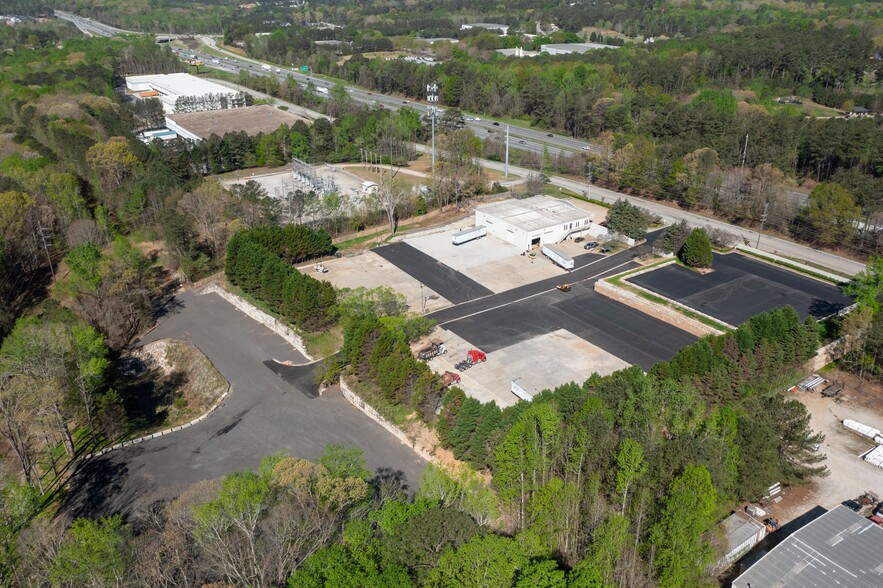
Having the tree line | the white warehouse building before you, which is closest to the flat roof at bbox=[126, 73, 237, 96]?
the white warehouse building

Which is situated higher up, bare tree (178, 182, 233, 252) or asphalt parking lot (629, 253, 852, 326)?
bare tree (178, 182, 233, 252)

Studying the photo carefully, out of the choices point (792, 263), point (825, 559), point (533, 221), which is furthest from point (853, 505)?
point (533, 221)

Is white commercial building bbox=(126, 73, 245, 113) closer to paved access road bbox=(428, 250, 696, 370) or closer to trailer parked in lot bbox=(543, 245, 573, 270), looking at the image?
trailer parked in lot bbox=(543, 245, 573, 270)

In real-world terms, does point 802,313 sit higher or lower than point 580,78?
lower

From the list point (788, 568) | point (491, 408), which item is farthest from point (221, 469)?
point (788, 568)

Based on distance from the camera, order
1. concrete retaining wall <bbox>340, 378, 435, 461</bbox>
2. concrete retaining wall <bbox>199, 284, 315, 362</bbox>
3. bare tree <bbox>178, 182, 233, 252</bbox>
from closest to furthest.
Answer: concrete retaining wall <bbox>340, 378, 435, 461</bbox> → concrete retaining wall <bbox>199, 284, 315, 362</bbox> → bare tree <bbox>178, 182, 233, 252</bbox>

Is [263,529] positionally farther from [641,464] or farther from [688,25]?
[688,25]
